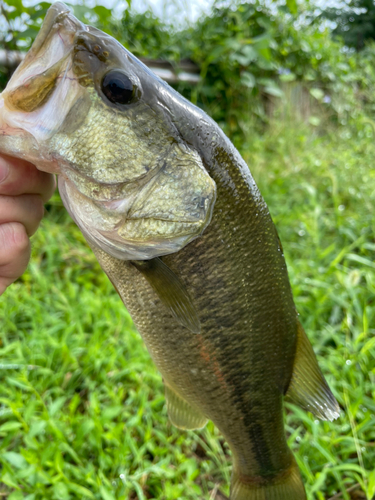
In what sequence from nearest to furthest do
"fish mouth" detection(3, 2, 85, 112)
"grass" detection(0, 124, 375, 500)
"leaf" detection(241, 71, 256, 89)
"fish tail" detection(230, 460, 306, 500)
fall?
"fish mouth" detection(3, 2, 85, 112) < "fish tail" detection(230, 460, 306, 500) < "grass" detection(0, 124, 375, 500) < "leaf" detection(241, 71, 256, 89)

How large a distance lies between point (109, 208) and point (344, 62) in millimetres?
5531

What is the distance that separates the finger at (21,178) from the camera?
0.72 m

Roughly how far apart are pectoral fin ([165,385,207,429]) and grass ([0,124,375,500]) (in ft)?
1.34

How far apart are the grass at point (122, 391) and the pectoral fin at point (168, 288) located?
843 millimetres

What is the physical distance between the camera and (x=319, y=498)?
54.2 inches

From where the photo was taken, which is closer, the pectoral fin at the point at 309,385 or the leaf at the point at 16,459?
the pectoral fin at the point at 309,385

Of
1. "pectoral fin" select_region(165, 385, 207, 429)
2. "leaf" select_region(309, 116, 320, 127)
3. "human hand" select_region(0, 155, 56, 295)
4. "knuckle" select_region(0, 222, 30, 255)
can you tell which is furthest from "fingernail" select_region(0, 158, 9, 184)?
"leaf" select_region(309, 116, 320, 127)

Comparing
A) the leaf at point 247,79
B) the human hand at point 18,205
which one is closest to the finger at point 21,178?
the human hand at point 18,205

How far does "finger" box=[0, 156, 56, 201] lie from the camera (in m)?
0.72

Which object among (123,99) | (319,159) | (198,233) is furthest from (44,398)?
(319,159)

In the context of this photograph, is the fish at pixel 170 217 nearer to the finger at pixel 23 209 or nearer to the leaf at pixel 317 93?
the finger at pixel 23 209

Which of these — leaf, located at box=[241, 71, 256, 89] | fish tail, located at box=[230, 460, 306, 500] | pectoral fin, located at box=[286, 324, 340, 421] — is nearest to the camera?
pectoral fin, located at box=[286, 324, 340, 421]

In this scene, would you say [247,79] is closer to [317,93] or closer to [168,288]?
[317,93]

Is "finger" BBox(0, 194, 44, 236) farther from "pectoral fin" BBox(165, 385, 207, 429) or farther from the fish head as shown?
"pectoral fin" BBox(165, 385, 207, 429)
